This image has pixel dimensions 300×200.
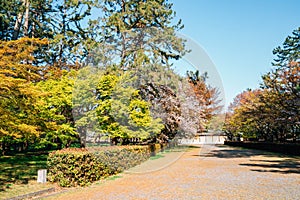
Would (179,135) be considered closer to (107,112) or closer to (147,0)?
(147,0)

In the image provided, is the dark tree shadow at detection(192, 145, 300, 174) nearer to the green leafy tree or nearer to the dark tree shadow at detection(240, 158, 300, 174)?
the dark tree shadow at detection(240, 158, 300, 174)

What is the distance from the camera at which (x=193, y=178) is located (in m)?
9.72

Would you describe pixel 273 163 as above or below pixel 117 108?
below

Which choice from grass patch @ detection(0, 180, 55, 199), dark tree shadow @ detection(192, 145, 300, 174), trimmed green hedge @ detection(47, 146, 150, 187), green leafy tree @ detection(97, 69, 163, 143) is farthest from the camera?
dark tree shadow @ detection(192, 145, 300, 174)

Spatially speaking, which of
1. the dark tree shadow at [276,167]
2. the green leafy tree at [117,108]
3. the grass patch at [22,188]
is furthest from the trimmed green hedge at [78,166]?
the dark tree shadow at [276,167]

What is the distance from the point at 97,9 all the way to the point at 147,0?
13.2ft

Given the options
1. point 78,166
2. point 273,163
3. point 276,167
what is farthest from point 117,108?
point 273,163

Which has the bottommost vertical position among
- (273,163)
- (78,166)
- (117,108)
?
(273,163)

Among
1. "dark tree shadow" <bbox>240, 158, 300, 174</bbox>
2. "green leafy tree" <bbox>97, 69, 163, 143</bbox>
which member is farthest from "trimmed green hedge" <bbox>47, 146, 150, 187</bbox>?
"dark tree shadow" <bbox>240, 158, 300, 174</bbox>

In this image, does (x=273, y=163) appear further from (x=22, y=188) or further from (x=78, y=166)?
(x=22, y=188)

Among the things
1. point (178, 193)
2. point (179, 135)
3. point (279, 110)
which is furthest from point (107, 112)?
point (179, 135)

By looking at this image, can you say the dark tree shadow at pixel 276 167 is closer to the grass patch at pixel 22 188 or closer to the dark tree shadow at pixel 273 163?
the dark tree shadow at pixel 273 163

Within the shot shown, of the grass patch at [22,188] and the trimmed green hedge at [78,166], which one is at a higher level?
the trimmed green hedge at [78,166]

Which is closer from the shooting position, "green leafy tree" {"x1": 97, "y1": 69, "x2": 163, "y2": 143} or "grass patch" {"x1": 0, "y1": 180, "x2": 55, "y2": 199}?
"grass patch" {"x1": 0, "y1": 180, "x2": 55, "y2": 199}
